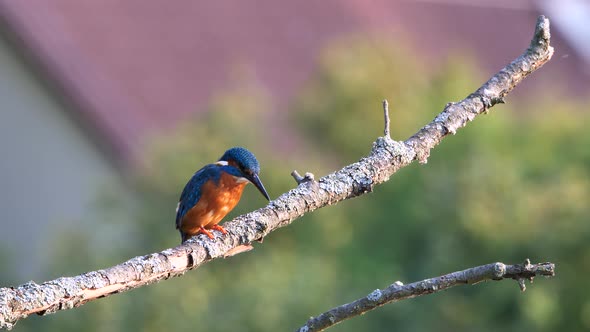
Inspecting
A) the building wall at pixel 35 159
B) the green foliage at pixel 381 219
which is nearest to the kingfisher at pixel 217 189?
the green foliage at pixel 381 219

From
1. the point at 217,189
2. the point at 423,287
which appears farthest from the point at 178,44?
the point at 423,287

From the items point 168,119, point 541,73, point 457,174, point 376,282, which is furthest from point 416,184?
point 541,73

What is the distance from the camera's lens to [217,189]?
4871 mm

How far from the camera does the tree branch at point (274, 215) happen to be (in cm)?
273

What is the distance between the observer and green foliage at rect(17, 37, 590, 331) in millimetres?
9195

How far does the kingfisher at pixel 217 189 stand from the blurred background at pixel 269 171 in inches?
161

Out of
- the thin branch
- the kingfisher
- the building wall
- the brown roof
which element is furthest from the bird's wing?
the building wall

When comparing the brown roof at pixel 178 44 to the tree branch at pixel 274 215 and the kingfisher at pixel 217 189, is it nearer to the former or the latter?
the kingfisher at pixel 217 189

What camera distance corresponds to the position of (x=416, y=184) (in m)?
11.5

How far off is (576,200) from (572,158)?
143 cm

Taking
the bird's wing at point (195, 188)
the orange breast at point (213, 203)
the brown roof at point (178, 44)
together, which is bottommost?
the orange breast at point (213, 203)

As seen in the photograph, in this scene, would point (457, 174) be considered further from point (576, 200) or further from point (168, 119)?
point (168, 119)

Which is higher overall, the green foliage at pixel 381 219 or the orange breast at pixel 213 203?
the green foliage at pixel 381 219

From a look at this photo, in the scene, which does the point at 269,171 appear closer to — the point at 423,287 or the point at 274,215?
the point at 274,215
